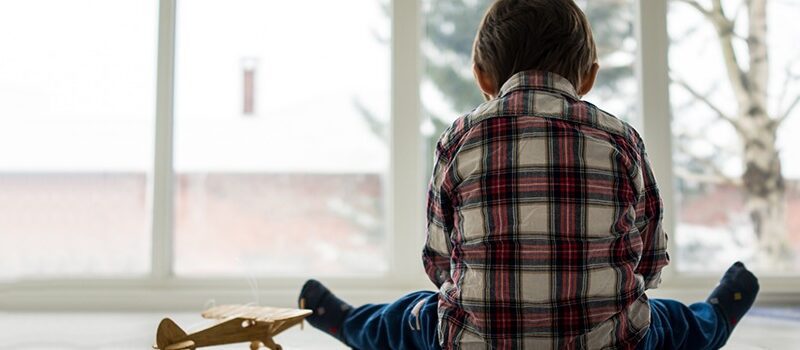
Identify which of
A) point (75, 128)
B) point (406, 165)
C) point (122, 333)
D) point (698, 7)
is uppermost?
point (698, 7)

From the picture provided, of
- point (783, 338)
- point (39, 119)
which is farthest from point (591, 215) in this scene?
point (39, 119)

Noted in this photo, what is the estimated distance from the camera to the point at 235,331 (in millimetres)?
1128

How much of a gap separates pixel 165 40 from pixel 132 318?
2.35ft

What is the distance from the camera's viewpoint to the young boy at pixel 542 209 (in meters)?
0.92

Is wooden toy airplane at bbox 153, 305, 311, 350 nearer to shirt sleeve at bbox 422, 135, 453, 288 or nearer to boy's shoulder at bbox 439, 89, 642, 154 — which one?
shirt sleeve at bbox 422, 135, 453, 288

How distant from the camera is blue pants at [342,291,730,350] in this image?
3.47 feet

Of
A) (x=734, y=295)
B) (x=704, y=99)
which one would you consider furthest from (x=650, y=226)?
(x=704, y=99)

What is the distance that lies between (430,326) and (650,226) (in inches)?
13.6

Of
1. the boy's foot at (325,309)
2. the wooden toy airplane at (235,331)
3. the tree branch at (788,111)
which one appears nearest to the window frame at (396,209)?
the tree branch at (788,111)

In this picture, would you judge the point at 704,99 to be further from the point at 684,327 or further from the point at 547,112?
the point at 547,112

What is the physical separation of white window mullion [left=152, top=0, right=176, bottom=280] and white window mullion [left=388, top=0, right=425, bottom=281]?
0.58 meters

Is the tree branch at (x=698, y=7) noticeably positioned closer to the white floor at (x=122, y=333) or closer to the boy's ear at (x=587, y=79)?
the white floor at (x=122, y=333)

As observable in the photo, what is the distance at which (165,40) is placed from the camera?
1874 millimetres

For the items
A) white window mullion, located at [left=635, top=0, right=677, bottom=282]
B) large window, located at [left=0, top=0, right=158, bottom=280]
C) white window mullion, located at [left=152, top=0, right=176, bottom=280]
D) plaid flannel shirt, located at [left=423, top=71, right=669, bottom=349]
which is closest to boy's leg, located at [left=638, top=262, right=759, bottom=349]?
plaid flannel shirt, located at [left=423, top=71, right=669, bottom=349]
